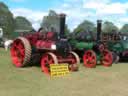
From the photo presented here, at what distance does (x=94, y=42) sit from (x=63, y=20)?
358 centimetres

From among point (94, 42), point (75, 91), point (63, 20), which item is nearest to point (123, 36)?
point (94, 42)

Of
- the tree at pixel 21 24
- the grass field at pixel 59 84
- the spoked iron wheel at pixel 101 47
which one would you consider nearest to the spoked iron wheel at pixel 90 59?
the spoked iron wheel at pixel 101 47

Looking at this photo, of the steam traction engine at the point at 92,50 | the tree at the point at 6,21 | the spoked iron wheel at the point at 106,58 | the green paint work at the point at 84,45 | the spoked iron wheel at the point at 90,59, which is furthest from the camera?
the tree at the point at 6,21

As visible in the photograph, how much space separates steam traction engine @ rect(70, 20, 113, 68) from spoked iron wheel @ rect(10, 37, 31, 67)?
3.42 meters

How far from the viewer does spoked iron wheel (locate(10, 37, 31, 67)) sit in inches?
588

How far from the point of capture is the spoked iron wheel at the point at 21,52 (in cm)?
1493

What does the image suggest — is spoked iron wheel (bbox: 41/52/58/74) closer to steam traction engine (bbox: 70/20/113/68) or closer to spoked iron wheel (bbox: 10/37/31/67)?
spoked iron wheel (bbox: 10/37/31/67)

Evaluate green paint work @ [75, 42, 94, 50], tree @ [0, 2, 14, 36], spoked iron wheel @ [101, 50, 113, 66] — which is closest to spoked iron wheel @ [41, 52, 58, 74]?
green paint work @ [75, 42, 94, 50]

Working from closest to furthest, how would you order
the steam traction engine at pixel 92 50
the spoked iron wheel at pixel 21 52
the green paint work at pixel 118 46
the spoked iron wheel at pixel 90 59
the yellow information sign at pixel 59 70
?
1. the yellow information sign at pixel 59 70
2. the spoked iron wheel at pixel 21 52
3. the spoked iron wheel at pixel 90 59
4. the steam traction engine at pixel 92 50
5. the green paint work at pixel 118 46

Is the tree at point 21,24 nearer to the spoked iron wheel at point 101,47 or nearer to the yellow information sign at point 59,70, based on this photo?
the spoked iron wheel at point 101,47

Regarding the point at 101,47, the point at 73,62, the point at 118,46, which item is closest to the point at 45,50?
the point at 73,62

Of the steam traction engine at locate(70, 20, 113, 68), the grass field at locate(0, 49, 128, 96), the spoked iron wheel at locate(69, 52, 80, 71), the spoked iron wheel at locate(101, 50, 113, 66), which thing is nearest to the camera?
the grass field at locate(0, 49, 128, 96)

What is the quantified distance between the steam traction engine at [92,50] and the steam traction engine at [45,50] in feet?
7.15

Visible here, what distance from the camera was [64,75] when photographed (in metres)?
13.4
